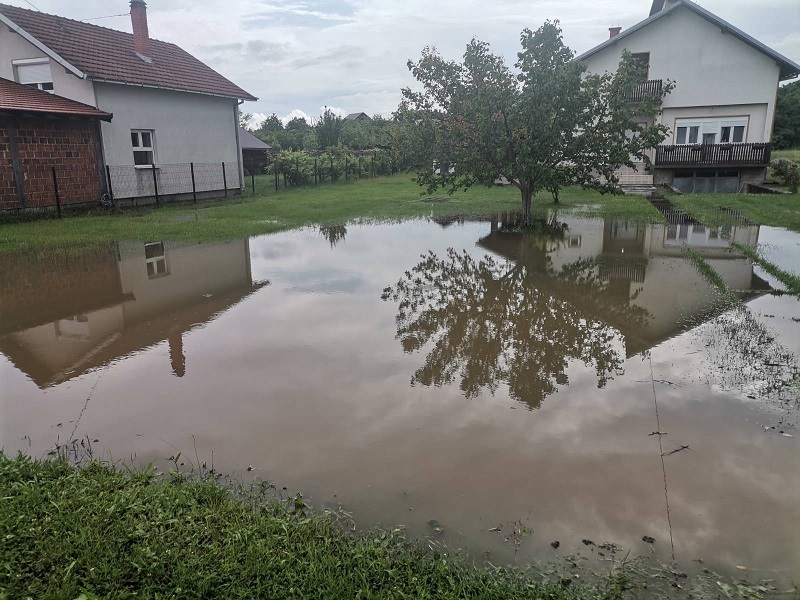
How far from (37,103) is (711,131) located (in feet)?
84.7

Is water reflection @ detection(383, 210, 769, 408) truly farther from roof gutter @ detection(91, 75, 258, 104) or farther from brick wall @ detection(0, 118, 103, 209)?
roof gutter @ detection(91, 75, 258, 104)

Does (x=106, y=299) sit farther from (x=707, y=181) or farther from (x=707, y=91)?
(x=707, y=91)

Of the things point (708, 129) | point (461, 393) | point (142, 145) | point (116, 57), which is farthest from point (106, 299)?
point (708, 129)

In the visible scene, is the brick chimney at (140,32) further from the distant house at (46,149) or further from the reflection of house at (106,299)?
the reflection of house at (106,299)

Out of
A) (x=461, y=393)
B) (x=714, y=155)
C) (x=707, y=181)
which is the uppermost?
(x=714, y=155)

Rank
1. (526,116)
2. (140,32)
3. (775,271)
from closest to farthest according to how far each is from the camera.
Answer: (775,271) → (526,116) → (140,32)

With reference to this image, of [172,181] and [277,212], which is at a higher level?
[172,181]

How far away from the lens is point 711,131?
26484mm

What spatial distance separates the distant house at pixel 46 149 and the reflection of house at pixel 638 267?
1214cm

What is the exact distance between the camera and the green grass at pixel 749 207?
1530 centimetres

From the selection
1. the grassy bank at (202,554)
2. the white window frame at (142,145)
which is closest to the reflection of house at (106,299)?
the grassy bank at (202,554)

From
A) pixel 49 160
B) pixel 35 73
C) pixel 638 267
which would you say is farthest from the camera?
pixel 35 73

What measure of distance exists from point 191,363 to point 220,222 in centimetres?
1041

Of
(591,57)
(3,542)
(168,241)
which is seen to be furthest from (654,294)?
(591,57)
